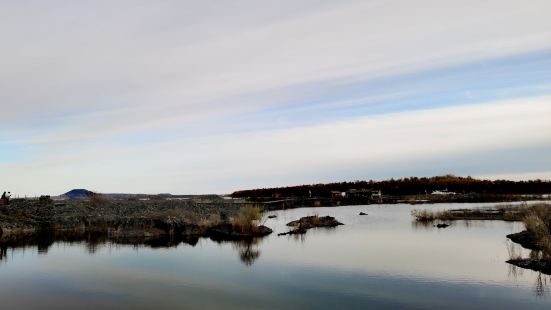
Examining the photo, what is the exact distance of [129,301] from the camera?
40.5ft

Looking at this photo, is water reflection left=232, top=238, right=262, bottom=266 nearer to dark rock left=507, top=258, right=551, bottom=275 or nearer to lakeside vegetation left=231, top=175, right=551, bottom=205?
dark rock left=507, top=258, right=551, bottom=275

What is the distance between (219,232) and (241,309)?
51.5ft

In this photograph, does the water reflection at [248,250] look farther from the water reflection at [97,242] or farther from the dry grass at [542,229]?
the dry grass at [542,229]

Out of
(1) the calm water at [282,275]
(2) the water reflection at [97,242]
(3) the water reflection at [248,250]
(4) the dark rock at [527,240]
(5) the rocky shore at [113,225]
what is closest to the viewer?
(1) the calm water at [282,275]

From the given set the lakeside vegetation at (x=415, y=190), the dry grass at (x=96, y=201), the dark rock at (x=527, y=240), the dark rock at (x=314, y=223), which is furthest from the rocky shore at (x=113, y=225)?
the lakeside vegetation at (x=415, y=190)

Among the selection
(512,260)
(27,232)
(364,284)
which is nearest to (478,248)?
(512,260)

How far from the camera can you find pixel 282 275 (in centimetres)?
1535

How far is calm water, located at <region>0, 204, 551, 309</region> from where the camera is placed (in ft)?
39.6

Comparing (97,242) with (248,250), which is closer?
(248,250)

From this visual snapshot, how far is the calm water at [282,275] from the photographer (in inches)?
475

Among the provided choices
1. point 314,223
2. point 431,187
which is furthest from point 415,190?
point 314,223

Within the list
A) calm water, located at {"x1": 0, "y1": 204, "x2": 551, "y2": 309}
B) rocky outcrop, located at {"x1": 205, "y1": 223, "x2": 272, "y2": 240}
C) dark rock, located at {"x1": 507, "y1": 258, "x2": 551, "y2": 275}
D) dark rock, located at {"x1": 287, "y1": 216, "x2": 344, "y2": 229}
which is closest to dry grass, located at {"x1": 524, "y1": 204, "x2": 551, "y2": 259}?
dark rock, located at {"x1": 507, "y1": 258, "x2": 551, "y2": 275}

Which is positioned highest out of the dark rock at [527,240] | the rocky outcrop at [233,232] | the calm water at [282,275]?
the rocky outcrop at [233,232]

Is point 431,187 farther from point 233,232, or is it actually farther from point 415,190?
point 233,232
